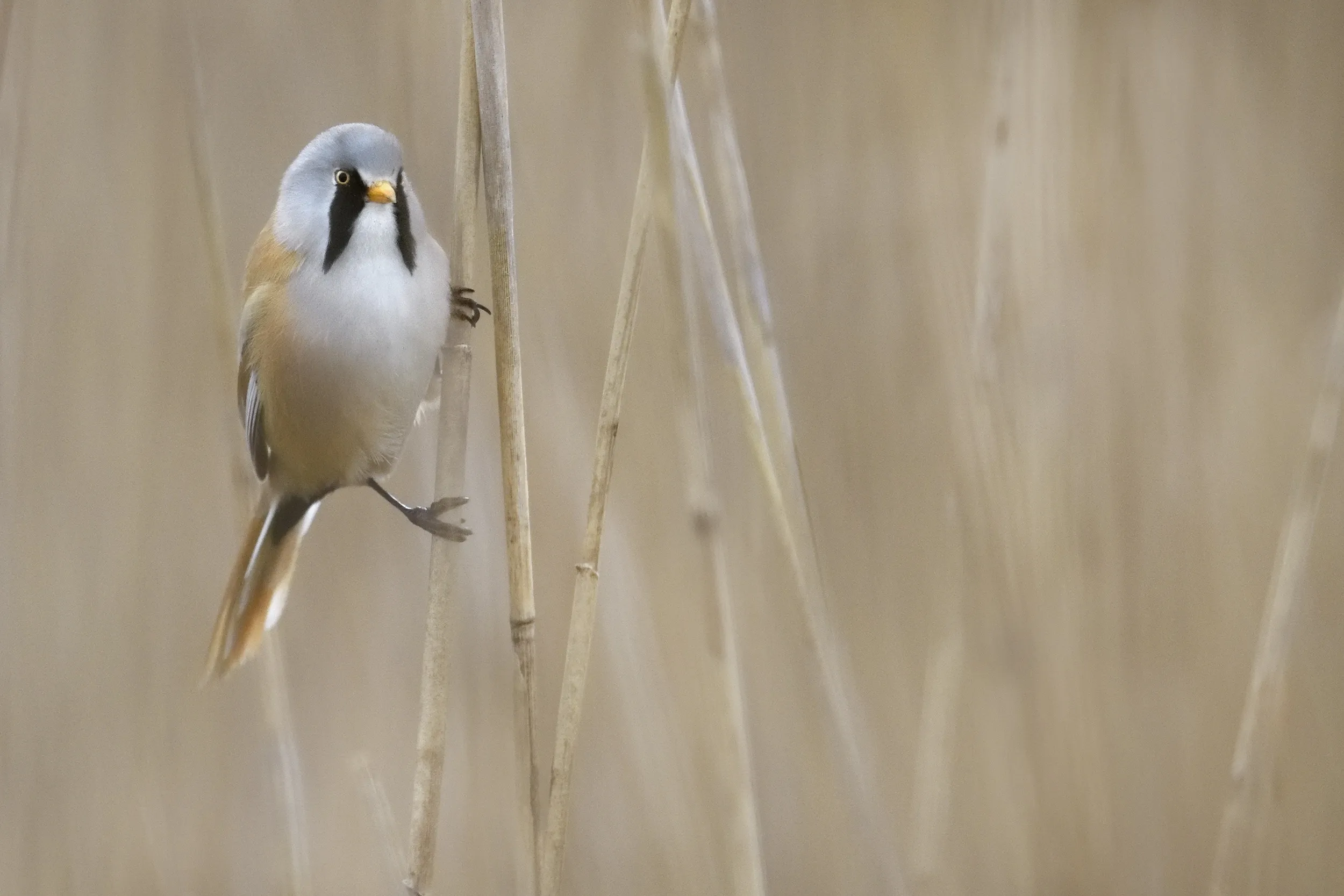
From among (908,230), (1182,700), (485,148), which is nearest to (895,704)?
(1182,700)

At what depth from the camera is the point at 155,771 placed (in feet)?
7.07

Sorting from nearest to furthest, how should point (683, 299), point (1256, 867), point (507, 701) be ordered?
1. point (683, 299)
2. point (1256, 867)
3. point (507, 701)

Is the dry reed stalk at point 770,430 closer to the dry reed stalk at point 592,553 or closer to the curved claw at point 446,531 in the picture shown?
the dry reed stalk at point 592,553

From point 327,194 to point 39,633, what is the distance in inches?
44.7

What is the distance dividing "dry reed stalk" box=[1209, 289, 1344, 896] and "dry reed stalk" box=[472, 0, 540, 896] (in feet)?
2.69

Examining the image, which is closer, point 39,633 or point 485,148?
point 485,148

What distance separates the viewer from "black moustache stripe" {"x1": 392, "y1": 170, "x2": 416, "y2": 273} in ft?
4.92

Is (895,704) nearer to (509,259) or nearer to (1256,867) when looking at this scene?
(1256,867)

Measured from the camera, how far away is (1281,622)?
1.33 meters

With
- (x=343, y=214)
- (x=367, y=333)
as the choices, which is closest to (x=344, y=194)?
(x=343, y=214)

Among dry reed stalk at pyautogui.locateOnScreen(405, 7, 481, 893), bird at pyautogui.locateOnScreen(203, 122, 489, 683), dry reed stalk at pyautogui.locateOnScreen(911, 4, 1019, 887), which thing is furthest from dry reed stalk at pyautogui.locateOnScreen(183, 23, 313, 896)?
dry reed stalk at pyautogui.locateOnScreen(911, 4, 1019, 887)

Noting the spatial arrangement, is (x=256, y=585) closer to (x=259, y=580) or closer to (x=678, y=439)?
(x=259, y=580)

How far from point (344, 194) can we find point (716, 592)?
0.72 m

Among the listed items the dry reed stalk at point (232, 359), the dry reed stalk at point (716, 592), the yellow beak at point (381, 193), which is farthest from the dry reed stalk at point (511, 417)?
the dry reed stalk at point (232, 359)
